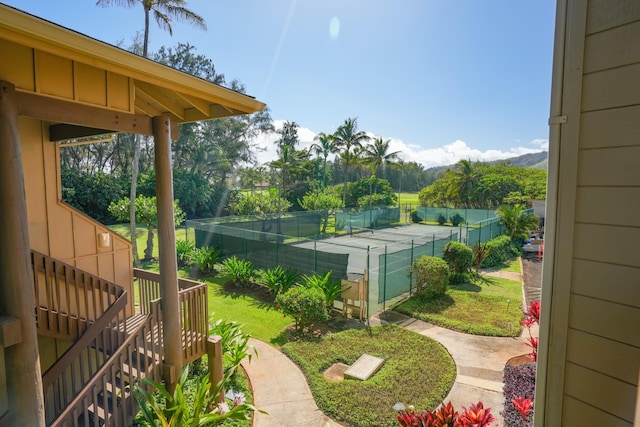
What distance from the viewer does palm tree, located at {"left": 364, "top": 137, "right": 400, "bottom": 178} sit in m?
33.4

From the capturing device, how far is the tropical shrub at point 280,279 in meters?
8.67

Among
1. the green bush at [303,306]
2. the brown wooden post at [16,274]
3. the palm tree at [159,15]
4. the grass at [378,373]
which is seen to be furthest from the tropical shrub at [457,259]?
the palm tree at [159,15]

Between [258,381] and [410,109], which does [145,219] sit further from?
[410,109]

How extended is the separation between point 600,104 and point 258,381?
17.0 feet

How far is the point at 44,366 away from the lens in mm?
4238

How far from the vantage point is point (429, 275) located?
27.9 feet

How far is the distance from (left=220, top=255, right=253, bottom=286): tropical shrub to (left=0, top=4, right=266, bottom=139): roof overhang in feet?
21.3

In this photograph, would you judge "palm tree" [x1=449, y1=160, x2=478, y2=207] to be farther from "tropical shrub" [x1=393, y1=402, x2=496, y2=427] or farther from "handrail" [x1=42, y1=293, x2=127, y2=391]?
"handrail" [x1=42, y1=293, x2=127, y2=391]

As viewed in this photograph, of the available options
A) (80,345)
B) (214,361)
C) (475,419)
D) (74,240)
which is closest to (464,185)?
(214,361)

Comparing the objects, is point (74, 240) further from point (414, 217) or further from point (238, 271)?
point (414, 217)

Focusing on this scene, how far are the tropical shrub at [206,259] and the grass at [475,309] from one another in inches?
248

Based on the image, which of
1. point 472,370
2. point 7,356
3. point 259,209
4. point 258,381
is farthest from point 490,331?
point 259,209

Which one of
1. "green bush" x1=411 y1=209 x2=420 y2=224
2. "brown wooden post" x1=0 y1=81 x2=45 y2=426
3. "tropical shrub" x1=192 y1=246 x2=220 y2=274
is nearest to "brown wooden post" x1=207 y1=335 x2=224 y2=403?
"brown wooden post" x1=0 y1=81 x2=45 y2=426

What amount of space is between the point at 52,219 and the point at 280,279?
5.38m
